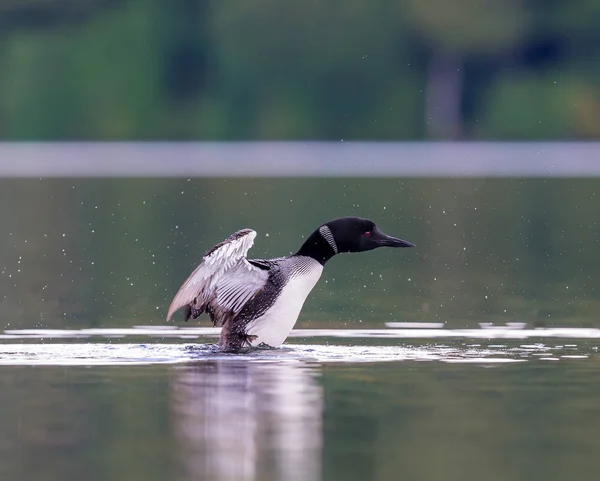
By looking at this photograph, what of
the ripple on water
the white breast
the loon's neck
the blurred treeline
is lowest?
the ripple on water

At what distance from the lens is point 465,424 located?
852 cm

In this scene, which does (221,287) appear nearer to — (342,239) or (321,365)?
(342,239)

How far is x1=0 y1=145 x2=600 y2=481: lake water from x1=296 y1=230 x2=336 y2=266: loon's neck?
54cm

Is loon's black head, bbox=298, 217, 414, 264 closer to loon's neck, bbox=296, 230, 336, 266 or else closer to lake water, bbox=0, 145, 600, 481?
loon's neck, bbox=296, 230, 336, 266

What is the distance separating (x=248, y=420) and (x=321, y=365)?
219 centimetres

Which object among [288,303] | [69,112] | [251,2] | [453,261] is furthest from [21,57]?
[288,303]

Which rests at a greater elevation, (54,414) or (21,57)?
(21,57)

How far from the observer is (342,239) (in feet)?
40.5

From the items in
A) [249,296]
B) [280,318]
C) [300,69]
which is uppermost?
[300,69]

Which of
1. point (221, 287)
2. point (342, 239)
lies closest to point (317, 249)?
point (342, 239)

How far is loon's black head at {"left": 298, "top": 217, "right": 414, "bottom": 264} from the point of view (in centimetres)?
1222

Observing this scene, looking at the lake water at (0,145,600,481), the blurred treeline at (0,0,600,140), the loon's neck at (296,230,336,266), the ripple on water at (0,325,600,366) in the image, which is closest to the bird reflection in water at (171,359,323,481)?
the lake water at (0,145,600,481)

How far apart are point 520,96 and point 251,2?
8.60 metres

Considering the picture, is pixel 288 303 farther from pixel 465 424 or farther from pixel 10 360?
pixel 465 424
